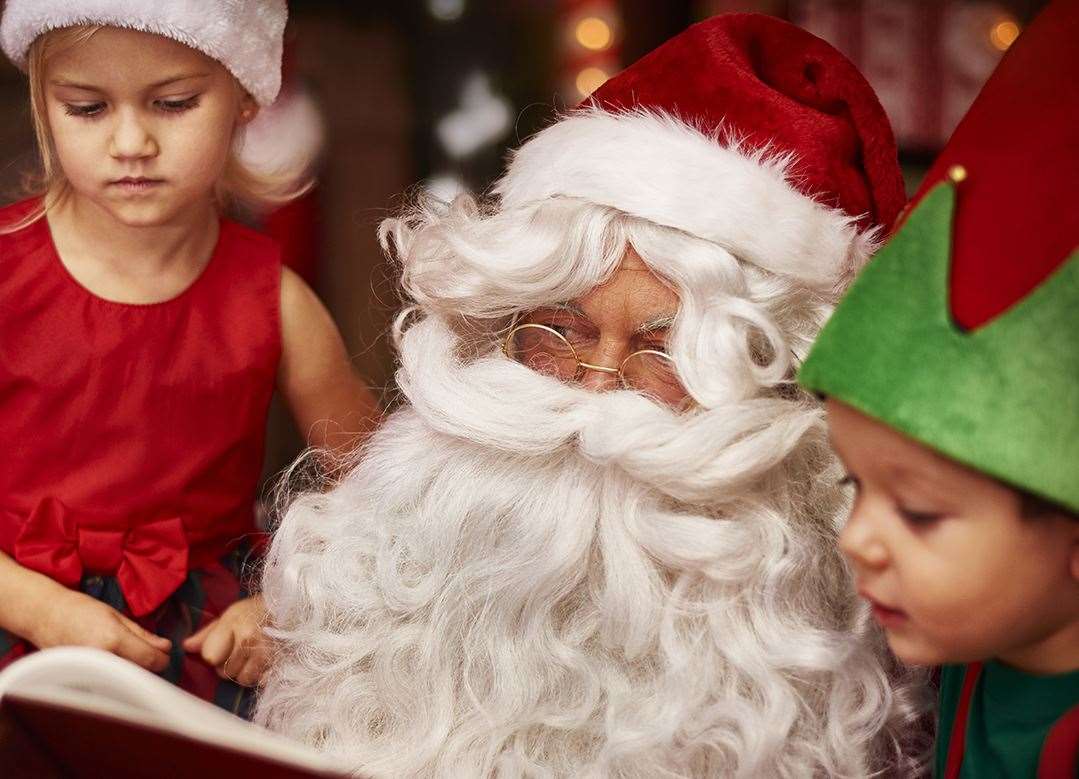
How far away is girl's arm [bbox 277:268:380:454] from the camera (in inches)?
54.2

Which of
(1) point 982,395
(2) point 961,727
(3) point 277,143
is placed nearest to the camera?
(1) point 982,395

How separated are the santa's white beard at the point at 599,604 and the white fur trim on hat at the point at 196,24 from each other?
0.36 m

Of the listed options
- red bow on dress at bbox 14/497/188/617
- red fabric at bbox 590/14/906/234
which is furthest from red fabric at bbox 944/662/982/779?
red bow on dress at bbox 14/497/188/617

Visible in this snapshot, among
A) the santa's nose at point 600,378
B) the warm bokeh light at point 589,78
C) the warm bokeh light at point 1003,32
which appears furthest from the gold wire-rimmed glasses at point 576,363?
the warm bokeh light at point 1003,32

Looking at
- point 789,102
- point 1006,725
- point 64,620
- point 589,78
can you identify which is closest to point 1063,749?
point 1006,725

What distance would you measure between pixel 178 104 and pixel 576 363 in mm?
470

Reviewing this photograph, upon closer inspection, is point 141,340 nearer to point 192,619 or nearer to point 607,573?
point 192,619

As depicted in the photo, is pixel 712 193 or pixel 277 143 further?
pixel 277 143

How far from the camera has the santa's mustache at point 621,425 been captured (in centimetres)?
109

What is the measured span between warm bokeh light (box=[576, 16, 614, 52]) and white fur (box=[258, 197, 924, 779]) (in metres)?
1.61

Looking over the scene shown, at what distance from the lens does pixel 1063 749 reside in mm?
874

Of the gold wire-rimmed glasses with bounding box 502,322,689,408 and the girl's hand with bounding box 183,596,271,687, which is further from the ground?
the gold wire-rimmed glasses with bounding box 502,322,689,408

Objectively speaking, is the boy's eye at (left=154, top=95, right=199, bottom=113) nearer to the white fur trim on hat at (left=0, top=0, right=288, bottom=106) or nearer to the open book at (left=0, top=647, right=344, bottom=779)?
the white fur trim on hat at (left=0, top=0, right=288, bottom=106)

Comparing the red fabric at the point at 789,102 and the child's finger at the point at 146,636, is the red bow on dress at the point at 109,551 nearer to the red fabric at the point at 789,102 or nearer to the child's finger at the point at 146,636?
the child's finger at the point at 146,636
